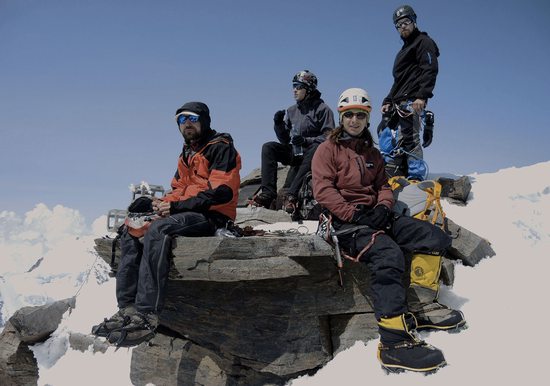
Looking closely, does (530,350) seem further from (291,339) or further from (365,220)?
(291,339)

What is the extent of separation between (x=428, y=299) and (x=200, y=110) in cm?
448

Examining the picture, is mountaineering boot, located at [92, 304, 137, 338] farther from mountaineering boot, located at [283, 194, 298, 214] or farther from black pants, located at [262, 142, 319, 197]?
black pants, located at [262, 142, 319, 197]

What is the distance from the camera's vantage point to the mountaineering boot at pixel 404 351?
4.94 m

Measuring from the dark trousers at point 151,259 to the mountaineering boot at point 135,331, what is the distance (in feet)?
0.40

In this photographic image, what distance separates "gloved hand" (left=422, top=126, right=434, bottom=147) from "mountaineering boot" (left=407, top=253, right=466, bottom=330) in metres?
3.94

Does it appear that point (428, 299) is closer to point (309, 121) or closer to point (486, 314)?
point (486, 314)

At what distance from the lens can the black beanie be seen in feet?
22.0

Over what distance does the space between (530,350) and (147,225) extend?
539cm

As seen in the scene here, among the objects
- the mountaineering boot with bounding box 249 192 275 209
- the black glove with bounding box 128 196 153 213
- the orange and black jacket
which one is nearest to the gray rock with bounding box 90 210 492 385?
the orange and black jacket

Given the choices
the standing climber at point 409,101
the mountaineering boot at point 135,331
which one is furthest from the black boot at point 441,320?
the mountaineering boot at point 135,331

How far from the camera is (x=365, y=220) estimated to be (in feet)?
18.7

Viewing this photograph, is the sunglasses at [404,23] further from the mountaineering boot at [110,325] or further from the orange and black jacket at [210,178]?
the mountaineering boot at [110,325]

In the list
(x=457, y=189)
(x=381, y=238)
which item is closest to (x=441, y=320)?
(x=381, y=238)

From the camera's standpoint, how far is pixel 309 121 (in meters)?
10.2
